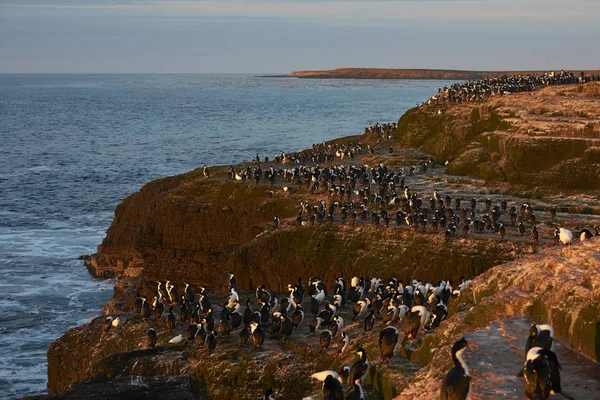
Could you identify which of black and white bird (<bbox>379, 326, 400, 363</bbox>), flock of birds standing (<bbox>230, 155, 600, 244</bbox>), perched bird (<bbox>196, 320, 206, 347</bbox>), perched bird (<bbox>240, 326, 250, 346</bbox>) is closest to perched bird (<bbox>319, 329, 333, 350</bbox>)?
perched bird (<bbox>240, 326, 250, 346</bbox>)

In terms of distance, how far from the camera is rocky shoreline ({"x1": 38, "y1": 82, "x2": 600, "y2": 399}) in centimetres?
2103

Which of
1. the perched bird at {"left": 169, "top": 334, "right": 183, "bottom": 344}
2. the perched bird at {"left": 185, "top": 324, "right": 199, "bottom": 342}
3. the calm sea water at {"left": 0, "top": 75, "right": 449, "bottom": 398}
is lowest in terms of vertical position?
the calm sea water at {"left": 0, "top": 75, "right": 449, "bottom": 398}

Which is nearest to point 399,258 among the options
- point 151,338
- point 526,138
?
point 151,338

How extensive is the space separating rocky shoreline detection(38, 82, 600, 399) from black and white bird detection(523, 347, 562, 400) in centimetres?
83

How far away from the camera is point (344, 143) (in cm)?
8575

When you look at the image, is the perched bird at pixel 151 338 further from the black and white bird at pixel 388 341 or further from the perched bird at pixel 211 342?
the black and white bird at pixel 388 341

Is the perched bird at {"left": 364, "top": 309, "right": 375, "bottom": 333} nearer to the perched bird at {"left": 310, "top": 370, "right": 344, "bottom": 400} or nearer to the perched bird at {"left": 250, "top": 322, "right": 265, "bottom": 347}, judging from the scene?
the perched bird at {"left": 250, "top": 322, "right": 265, "bottom": 347}

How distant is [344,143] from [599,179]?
37.4 meters

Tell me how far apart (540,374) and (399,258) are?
2648cm

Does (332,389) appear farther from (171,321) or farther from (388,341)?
(171,321)

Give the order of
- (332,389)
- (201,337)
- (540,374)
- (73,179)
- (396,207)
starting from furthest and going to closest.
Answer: (73,179), (396,207), (201,337), (332,389), (540,374)

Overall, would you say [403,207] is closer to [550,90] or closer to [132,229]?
[132,229]

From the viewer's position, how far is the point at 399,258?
42.3 meters

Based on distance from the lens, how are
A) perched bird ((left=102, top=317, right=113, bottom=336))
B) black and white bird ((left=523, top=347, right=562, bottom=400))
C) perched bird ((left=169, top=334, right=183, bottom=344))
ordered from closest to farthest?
black and white bird ((left=523, top=347, right=562, bottom=400)) < perched bird ((left=169, top=334, right=183, bottom=344)) < perched bird ((left=102, top=317, right=113, bottom=336))
